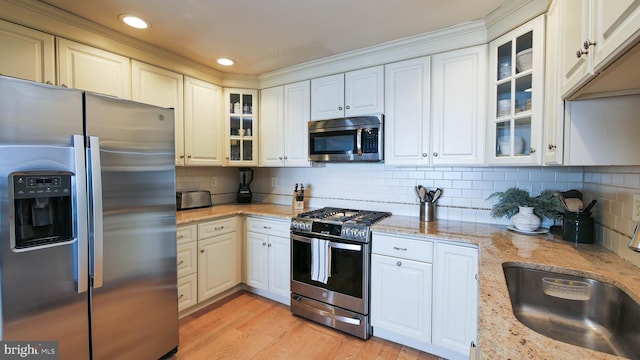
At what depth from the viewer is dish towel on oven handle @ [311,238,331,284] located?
7.43 ft

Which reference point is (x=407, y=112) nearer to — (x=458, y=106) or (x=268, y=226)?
(x=458, y=106)

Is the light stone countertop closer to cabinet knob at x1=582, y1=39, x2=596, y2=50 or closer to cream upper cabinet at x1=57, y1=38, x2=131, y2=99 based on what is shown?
cabinet knob at x1=582, y1=39, x2=596, y2=50

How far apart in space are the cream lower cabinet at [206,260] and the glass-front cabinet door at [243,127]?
2.42 feet

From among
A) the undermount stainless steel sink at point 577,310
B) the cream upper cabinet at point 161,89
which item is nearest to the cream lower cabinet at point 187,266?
the cream upper cabinet at point 161,89

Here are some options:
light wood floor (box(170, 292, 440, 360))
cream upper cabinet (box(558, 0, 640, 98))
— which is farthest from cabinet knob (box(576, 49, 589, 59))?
light wood floor (box(170, 292, 440, 360))

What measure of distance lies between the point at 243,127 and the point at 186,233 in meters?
1.37

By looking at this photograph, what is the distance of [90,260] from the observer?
147 centimetres

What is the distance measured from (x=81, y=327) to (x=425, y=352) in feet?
7.14

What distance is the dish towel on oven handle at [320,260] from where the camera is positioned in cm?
227

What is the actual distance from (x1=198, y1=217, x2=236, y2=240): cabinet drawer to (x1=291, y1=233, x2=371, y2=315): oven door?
2.46ft

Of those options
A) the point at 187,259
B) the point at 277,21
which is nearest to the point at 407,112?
the point at 277,21

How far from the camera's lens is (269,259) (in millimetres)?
2742

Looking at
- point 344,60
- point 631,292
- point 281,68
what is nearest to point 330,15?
point 344,60

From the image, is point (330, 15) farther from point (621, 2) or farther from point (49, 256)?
point (49, 256)
